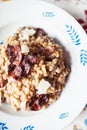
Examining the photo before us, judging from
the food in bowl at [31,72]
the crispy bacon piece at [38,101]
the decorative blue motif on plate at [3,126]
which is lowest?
the decorative blue motif on plate at [3,126]

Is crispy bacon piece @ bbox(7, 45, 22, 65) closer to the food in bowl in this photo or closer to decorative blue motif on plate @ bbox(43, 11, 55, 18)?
the food in bowl

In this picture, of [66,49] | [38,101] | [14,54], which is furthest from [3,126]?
[66,49]

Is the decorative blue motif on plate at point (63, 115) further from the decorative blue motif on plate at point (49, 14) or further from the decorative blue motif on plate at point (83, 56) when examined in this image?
the decorative blue motif on plate at point (49, 14)


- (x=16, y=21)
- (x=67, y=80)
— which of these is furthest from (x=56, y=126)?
(x=16, y=21)

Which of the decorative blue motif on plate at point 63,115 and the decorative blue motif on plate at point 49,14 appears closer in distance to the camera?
the decorative blue motif on plate at point 63,115

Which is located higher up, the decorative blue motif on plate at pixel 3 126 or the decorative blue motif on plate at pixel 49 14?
the decorative blue motif on plate at pixel 49 14

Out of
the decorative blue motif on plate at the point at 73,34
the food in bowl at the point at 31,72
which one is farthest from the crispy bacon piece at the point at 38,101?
the decorative blue motif on plate at the point at 73,34
